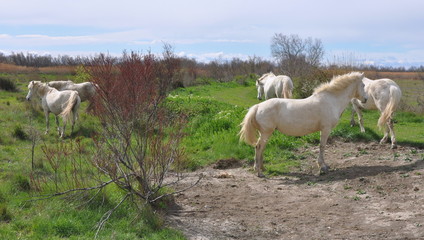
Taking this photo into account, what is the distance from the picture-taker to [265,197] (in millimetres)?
7551

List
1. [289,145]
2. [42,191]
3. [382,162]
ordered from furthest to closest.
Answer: [289,145] → [382,162] → [42,191]

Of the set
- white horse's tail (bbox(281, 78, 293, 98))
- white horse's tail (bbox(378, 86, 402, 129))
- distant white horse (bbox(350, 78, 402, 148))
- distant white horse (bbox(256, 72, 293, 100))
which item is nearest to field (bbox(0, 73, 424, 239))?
distant white horse (bbox(350, 78, 402, 148))

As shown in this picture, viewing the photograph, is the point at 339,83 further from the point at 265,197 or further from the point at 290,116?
the point at 265,197

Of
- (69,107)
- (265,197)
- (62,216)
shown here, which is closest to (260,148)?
(265,197)

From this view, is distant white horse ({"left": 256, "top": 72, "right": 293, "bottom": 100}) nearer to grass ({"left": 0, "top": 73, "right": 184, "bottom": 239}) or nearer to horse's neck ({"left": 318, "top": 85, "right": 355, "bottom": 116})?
horse's neck ({"left": 318, "top": 85, "right": 355, "bottom": 116})

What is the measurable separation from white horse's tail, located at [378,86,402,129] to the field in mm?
720

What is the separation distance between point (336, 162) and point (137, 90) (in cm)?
521

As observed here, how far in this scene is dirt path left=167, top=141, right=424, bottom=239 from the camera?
232 inches

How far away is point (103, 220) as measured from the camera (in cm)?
573

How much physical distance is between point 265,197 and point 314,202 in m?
0.90

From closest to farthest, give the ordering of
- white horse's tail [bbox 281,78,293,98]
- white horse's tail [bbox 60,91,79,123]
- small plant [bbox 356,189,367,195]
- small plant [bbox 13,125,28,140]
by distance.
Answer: small plant [bbox 356,189,367,195] → small plant [bbox 13,125,28,140] → white horse's tail [bbox 60,91,79,123] → white horse's tail [bbox 281,78,293,98]

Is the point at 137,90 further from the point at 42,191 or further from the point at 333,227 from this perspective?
the point at 333,227

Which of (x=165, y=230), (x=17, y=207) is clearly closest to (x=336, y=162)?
(x=165, y=230)

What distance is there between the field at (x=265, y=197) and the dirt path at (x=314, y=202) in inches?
0.6
